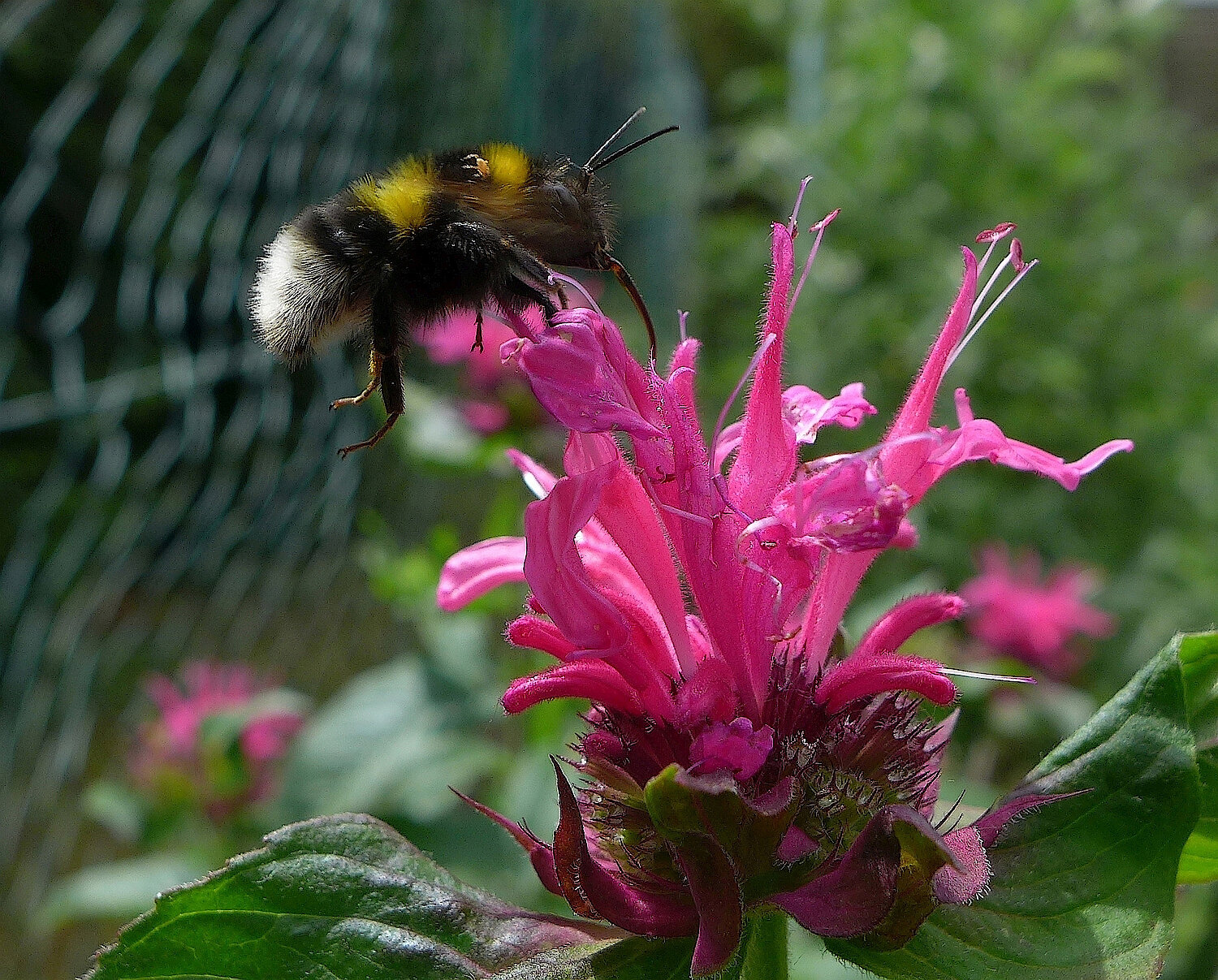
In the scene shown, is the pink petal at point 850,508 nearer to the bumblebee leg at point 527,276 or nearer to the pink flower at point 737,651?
the pink flower at point 737,651

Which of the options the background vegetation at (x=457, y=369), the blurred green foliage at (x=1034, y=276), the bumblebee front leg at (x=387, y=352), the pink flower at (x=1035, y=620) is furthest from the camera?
the blurred green foliage at (x=1034, y=276)

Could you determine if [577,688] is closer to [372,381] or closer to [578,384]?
[578,384]

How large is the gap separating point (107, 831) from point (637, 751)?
309 centimetres

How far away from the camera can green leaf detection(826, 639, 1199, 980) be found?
1.86 feet

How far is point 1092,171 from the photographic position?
379cm

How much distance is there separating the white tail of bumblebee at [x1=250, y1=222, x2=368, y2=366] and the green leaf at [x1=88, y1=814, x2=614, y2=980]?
427 millimetres

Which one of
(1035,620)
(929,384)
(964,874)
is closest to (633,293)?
(929,384)

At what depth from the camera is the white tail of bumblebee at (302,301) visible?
2.81 feet

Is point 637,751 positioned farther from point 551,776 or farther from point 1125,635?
point 1125,635

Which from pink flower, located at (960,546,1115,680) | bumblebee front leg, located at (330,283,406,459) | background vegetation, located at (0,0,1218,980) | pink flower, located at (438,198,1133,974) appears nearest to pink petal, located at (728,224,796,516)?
pink flower, located at (438,198,1133,974)

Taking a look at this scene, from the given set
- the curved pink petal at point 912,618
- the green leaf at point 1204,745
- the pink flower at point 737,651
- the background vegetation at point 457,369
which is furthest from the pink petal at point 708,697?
the background vegetation at point 457,369

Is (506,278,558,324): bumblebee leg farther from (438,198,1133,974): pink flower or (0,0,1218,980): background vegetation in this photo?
(0,0,1218,980): background vegetation

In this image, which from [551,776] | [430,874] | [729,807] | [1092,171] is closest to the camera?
[729,807]

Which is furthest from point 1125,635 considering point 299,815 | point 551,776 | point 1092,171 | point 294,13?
point 294,13
